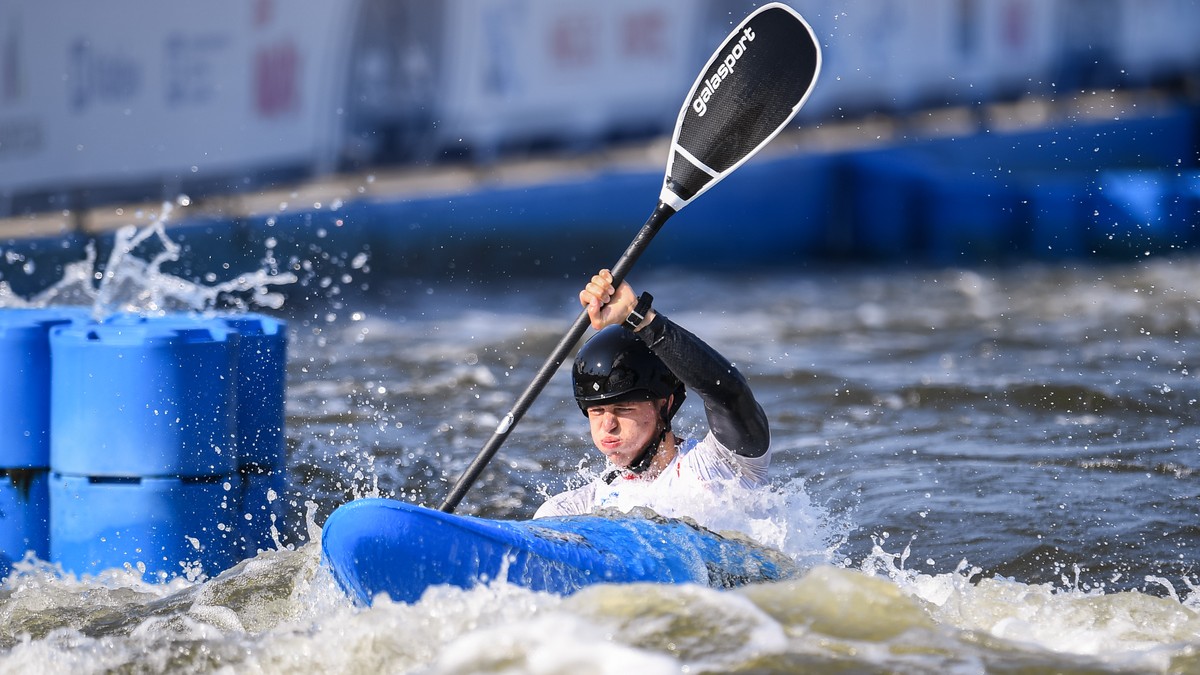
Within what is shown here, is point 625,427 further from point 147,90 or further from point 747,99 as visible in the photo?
point 147,90

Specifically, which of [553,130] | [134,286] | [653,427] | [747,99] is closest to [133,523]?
[653,427]

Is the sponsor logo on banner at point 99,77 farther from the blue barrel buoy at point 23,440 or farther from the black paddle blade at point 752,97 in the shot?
the black paddle blade at point 752,97

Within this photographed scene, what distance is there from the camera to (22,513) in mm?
4738

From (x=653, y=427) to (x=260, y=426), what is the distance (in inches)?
51.8

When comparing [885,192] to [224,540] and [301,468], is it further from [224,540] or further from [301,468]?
[224,540]

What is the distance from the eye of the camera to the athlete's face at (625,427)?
4.52 m

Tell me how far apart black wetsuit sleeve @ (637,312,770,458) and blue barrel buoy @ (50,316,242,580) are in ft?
4.75

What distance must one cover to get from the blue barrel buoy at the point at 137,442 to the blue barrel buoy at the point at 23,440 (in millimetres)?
78

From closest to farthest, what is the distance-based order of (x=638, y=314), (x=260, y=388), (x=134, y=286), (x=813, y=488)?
(x=638, y=314) → (x=260, y=388) → (x=813, y=488) → (x=134, y=286)

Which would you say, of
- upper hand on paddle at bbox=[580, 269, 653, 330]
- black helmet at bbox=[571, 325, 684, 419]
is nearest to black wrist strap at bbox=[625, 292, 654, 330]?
upper hand on paddle at bbox=[580, 269, 653, 330]

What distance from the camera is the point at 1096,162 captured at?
1644 cm

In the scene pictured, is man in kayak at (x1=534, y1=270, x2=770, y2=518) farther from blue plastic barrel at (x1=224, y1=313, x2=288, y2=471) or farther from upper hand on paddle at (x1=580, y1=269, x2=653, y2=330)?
blue plastic barrel at (x1=224, y1=313, x2=288, y2=471)

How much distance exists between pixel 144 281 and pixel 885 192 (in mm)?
10446

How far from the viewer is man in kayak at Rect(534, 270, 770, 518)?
4344 millimetres
